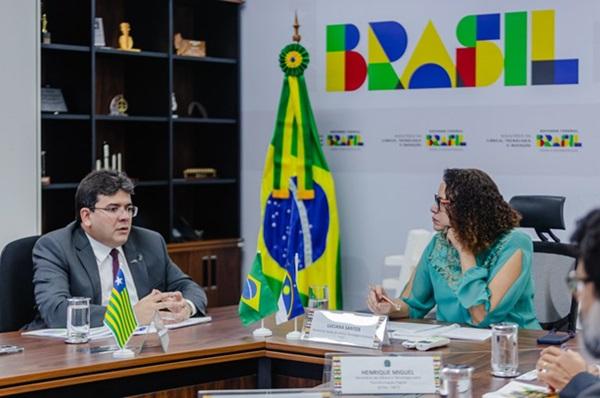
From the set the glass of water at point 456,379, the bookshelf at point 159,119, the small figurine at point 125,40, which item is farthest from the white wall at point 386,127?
the glass of water at point 456,379

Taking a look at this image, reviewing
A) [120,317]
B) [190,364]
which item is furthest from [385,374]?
[120,317]

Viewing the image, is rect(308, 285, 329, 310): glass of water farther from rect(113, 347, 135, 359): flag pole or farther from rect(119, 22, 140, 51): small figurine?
rect(119, 22, 140, 51): small figurine

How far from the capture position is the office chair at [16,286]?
157 inches

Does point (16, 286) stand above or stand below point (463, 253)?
below

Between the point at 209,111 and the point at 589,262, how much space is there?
18.0 ft

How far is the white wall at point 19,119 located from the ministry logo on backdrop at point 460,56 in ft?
6.14

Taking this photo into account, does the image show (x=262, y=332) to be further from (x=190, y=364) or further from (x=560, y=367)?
(x=560, y=367)

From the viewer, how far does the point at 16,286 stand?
400 centimetres

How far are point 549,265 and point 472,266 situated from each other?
45cm

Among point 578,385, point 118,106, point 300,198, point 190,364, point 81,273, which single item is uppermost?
point 118,106

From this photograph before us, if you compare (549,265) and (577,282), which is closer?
(577,282)

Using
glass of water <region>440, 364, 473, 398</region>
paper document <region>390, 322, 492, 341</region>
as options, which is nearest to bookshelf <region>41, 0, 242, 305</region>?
paper document <region>390, 322, 492, 341</region>

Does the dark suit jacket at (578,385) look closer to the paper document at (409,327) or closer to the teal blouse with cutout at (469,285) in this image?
the paper document at (409,327)

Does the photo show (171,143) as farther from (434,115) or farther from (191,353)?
(191,353)
